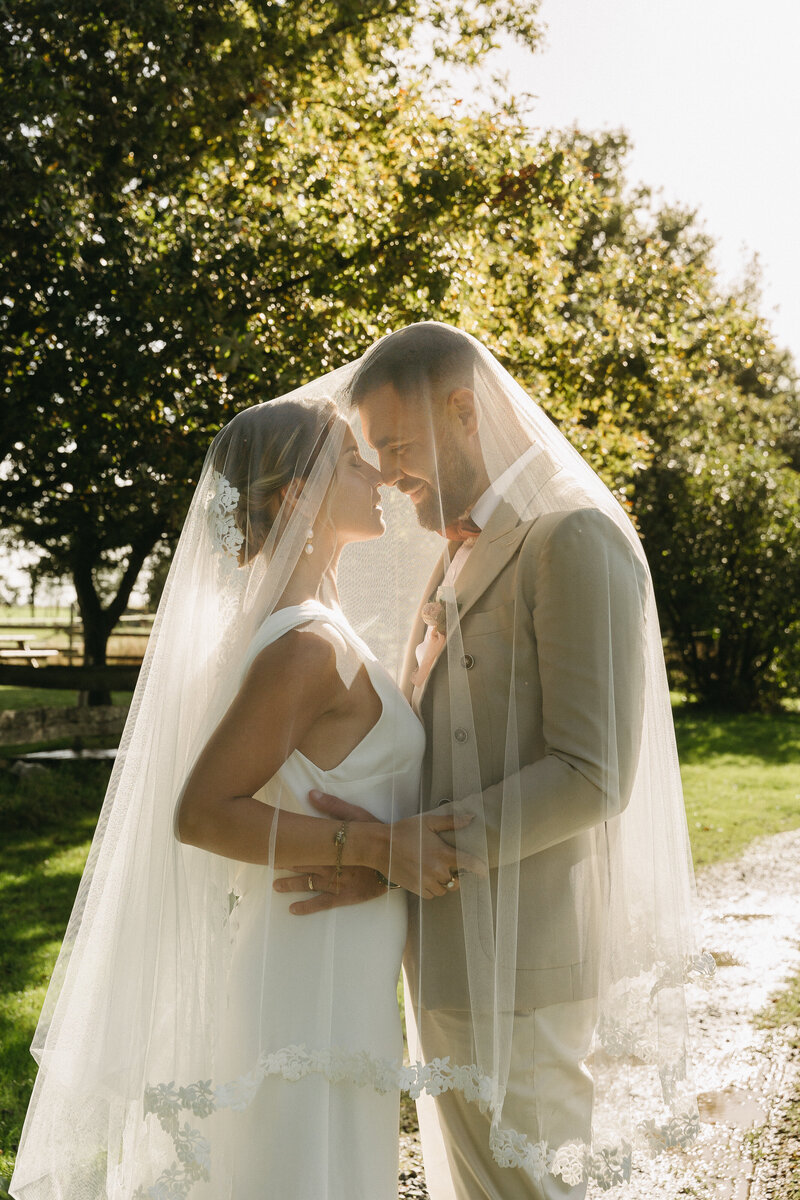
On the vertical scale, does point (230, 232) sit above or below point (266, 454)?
above

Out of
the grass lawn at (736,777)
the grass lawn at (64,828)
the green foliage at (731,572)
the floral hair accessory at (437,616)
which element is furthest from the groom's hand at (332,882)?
the green foliage at (731,572)

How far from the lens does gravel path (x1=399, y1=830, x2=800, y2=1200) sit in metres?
3.79

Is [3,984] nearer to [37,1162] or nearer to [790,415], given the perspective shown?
[37,1162]

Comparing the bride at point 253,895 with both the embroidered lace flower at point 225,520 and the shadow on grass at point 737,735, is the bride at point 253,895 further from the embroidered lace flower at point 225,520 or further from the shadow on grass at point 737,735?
the shadow on grass at point 737,735

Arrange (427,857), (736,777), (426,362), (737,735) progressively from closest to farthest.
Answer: (427,857)
(426,362)
(736,777)
(737,735)

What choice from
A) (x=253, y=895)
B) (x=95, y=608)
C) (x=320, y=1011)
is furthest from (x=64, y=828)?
(x=320, y=1011)

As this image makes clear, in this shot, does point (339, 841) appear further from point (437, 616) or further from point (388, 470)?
point (388, 470)

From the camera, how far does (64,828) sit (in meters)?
9.16

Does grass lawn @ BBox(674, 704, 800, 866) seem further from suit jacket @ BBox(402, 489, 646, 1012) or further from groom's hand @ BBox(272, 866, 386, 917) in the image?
groom's hand @ BBox(272, 866, 386, 917)

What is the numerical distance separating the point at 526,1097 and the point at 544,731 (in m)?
0.81

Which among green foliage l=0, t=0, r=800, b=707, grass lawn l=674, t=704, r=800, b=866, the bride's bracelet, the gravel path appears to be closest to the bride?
the bride's bracelet

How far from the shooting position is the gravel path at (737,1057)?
379cm

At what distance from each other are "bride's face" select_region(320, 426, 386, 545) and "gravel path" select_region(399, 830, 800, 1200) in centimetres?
183

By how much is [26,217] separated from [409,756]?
22.4 feet
